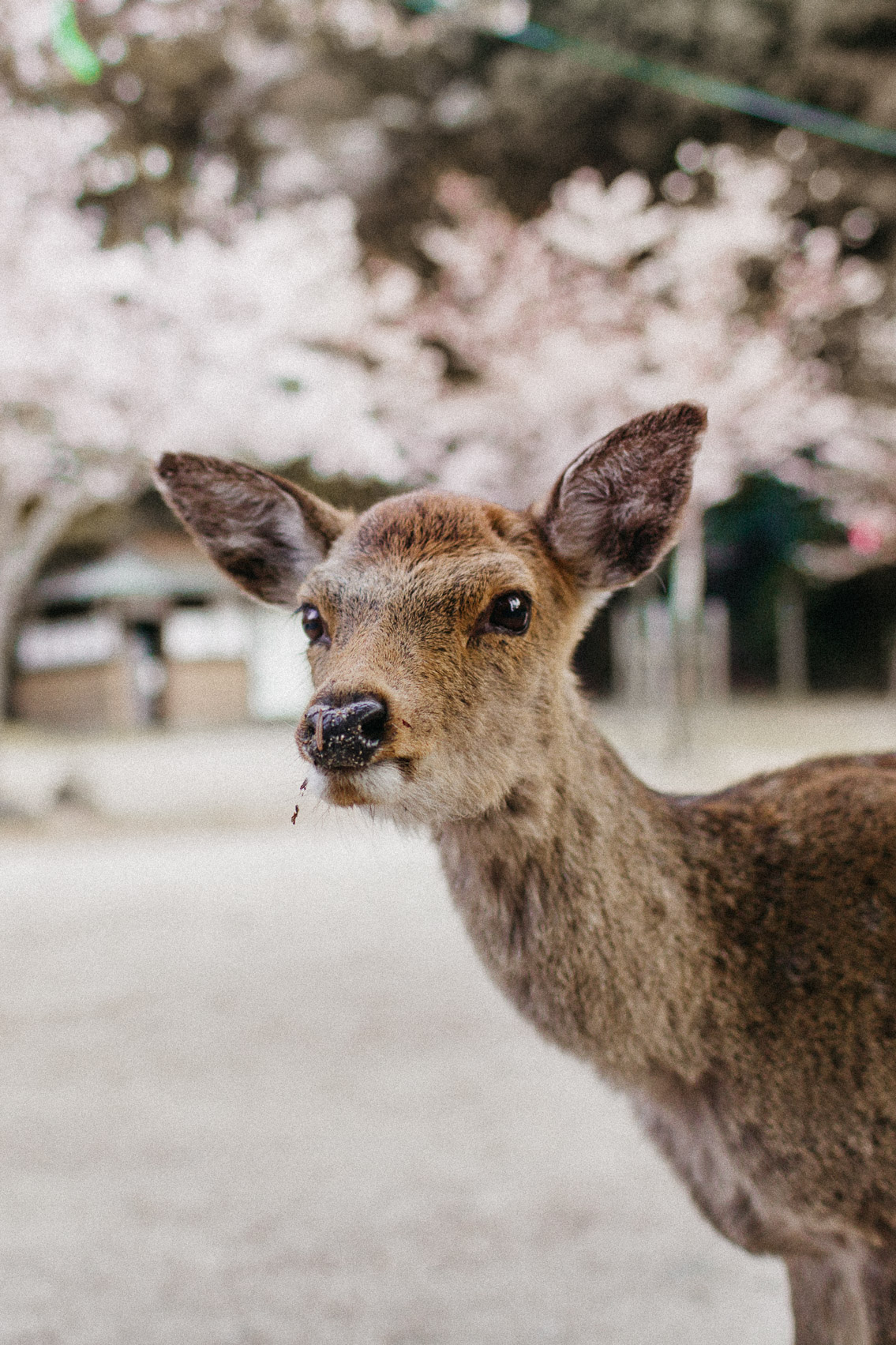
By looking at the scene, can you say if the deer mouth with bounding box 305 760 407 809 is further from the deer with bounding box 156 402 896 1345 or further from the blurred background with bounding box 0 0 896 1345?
the blurred background with bounding box 0 0 896 1345

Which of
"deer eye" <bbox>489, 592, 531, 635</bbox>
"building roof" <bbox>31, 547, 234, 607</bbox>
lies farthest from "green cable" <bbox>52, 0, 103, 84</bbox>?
"building roof" <bbox>31, 547, 234, 607</bbox>

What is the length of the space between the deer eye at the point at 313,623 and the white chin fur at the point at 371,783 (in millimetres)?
392

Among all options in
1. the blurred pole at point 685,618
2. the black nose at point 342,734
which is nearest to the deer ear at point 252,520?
the black nose at point 342,734

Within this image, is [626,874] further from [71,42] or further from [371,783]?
[71,42]

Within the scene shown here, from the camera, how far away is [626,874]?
1.88 m

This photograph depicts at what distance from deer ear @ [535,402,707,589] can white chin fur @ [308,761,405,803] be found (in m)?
0.60

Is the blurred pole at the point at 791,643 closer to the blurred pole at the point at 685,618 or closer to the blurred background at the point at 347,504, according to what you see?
the blurred background at the point at 347,504

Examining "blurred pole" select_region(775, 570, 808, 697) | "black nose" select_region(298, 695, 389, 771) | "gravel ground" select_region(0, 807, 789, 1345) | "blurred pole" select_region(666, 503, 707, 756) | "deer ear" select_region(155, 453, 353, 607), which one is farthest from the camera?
"blurred pole" select_region(775, 570, 808, 697)

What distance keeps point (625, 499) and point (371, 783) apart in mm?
671

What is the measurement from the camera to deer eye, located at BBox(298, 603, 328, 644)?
1.80m

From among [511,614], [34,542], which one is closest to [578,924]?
[511,614]

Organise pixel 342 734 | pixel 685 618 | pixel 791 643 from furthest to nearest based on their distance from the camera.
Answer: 1. pixel 791 643
2. pixel 685 618
3. pixel 342 734

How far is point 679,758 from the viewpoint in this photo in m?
10.4

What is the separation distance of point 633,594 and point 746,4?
856 centimetres
